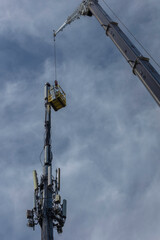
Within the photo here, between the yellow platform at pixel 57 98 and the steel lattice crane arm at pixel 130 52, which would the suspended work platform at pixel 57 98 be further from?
the steel lattice crane arm at pixel 130 52

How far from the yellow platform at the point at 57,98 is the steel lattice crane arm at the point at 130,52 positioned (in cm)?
959

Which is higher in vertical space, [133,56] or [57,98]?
[57,98]

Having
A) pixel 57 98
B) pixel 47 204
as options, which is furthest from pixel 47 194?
pixel 57 98

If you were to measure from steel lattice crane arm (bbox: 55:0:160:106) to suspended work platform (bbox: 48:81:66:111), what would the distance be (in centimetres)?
950

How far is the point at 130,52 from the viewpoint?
1040 inches

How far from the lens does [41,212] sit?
1254 inches

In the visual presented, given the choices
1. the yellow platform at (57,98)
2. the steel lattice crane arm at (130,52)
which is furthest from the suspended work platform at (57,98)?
the steel lattice crane arm at (130,52)

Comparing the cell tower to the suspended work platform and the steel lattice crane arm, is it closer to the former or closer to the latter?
the suspended work platform

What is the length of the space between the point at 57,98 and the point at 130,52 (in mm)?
15096

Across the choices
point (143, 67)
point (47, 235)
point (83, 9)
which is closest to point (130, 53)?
point (143, 67)

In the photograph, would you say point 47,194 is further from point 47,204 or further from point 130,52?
point 130,52

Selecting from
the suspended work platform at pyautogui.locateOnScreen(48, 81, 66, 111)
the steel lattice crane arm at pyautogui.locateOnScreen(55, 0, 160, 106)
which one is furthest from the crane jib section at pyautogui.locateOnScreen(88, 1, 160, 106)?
the suspended work platform at pyautogui.locateOnScreen(48, 81, 66, 111)

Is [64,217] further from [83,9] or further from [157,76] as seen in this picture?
[83,9]

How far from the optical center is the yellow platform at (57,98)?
1569 inches
